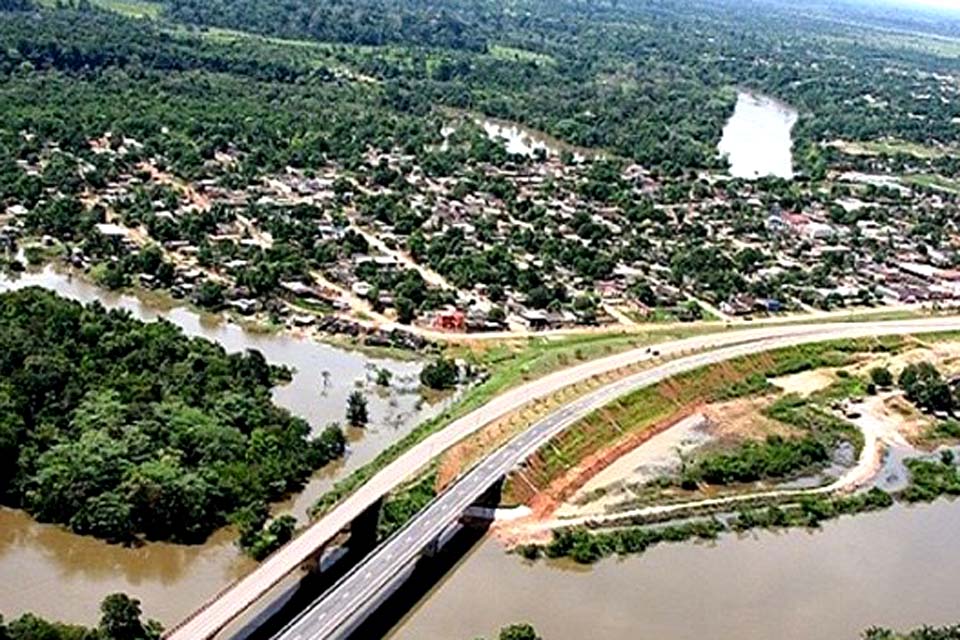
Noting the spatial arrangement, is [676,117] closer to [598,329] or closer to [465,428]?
[598,329]

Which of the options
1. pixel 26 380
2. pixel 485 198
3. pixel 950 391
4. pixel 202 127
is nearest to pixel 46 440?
pixel 26 380

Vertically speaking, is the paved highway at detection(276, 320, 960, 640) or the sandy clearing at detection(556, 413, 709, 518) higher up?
the paved highway at detection(276, 320, 960, 640)

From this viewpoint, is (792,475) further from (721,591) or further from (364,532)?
(364,532)

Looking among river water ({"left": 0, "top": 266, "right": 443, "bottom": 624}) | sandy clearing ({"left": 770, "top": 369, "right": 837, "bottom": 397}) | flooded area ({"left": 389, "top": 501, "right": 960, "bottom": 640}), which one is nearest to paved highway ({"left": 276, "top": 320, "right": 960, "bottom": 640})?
flooded area ({"left": 389, "top": 501, "right": 960, "bottom": 640})

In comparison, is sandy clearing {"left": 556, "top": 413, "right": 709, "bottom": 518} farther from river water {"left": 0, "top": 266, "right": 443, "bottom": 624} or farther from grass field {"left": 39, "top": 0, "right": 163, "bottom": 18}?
grass field {"left": 39, "top": 0, "right": 163, "bottom": 18}

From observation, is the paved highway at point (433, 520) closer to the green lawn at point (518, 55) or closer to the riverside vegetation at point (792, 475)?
the riverside vegetation at point (792, 475)

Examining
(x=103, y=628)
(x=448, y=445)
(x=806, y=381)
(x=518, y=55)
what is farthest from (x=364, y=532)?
(x=518, y=55)
